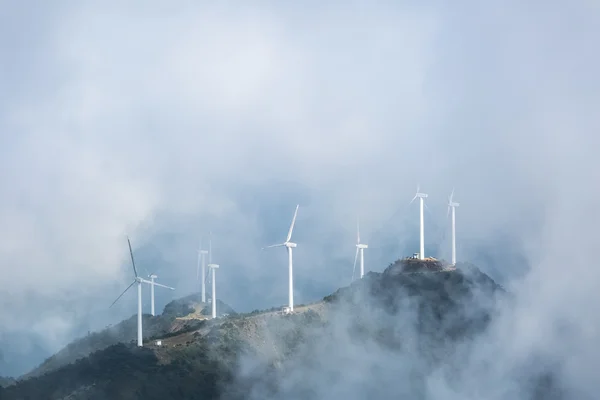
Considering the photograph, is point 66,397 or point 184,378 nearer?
point 66,397

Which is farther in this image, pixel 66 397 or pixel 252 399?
pixel 252 399

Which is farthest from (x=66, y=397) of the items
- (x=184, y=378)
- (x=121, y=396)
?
(x=184, y=378)

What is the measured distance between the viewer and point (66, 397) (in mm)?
179875

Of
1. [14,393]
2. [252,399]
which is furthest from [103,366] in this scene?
[252,399]

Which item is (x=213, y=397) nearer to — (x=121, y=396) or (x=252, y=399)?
(x=252, y=399)

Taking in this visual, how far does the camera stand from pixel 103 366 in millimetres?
197750

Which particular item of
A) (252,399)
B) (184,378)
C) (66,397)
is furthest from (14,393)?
(252,399)

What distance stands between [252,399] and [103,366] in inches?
1445

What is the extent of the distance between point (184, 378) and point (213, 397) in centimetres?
833

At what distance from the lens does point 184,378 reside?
649 ft

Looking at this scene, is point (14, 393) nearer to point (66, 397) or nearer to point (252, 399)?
point (66, 397)

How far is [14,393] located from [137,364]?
28306 mm

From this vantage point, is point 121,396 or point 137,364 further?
point 137,364

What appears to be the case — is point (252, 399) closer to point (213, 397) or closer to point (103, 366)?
point (213, 397)
